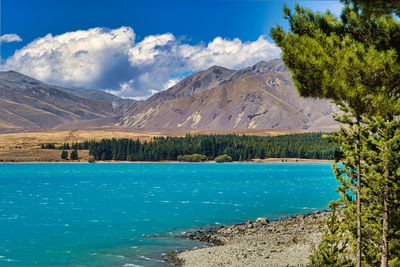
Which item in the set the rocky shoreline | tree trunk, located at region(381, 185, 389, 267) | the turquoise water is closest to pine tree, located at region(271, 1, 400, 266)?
tree trunk, located at region(381, 185, 389, 267)

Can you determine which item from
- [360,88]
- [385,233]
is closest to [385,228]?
[385,233]

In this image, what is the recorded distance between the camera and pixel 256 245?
28.5 metres

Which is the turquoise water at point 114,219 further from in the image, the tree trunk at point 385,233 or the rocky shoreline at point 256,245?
the tree trunk at point 385,233

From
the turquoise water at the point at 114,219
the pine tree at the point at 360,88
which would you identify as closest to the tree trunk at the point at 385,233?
the pine tree at the point at 360,88

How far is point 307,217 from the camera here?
4288 cm

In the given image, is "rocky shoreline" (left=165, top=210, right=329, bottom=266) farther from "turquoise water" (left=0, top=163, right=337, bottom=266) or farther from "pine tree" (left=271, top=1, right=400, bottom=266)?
"pine tree" (left=271, top=1, right=400, bottom=266)

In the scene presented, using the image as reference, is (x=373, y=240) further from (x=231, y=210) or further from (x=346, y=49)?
(x=231, y=210)

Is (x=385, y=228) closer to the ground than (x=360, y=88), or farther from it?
closer to the ground

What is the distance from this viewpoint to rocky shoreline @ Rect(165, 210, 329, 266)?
2400 centimetres

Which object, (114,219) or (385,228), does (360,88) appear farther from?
(114,219)

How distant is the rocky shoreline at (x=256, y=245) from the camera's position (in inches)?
945

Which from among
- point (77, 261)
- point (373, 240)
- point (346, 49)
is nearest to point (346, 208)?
point (373, 240)

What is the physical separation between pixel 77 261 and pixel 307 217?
24445mm

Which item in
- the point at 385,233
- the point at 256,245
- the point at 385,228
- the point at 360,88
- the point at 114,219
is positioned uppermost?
the point at 360,88
